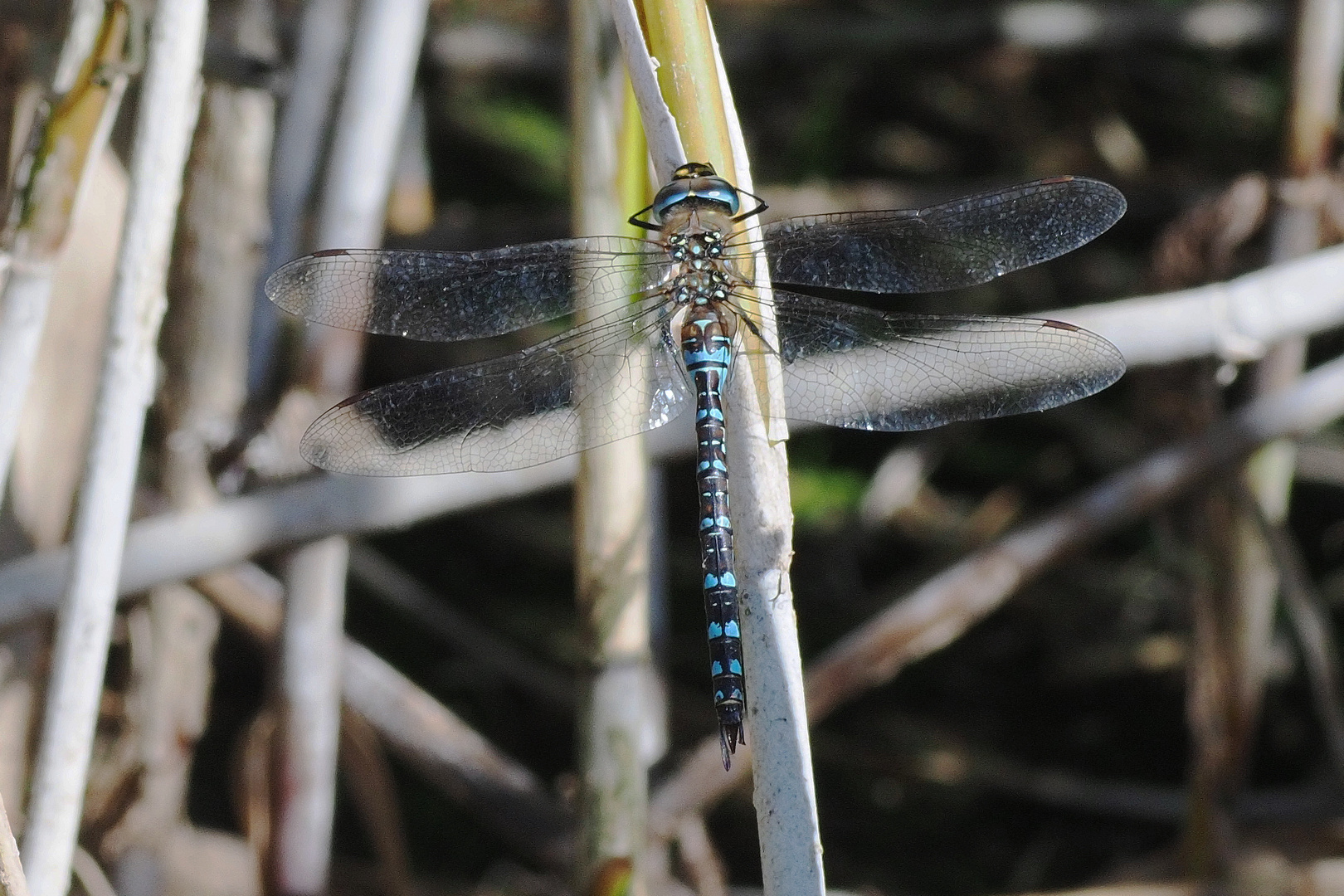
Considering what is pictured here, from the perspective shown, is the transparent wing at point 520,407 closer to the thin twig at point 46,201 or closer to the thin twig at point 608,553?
the thin twig at point 608,553

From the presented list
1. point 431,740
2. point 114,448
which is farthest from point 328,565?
point 114,448

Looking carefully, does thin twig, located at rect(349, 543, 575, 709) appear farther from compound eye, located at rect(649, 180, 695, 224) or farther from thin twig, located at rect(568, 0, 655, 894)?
compound eye, located at rect(649, 180, 695, 224)

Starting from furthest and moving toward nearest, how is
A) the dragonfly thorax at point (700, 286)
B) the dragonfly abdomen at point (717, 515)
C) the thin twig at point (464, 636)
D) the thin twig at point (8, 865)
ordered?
the thin twig at point (464, 636), the dragonfly thorax at point (700, 286), the dragonfly abdomen at point (717, 515), the thin twig at point (8, 865)

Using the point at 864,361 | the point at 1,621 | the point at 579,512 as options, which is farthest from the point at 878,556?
the point at 1,621

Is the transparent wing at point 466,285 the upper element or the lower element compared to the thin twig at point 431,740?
upper

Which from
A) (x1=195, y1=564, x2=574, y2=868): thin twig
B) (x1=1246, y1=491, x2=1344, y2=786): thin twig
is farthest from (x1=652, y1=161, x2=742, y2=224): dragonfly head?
(x1=1246, y1=491, x2=1344, y2=786): thin twig

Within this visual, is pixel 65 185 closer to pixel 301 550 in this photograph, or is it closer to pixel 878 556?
pixel 301 550

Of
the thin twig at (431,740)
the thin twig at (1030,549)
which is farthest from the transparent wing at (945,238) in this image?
the thin twig at (431,740)
